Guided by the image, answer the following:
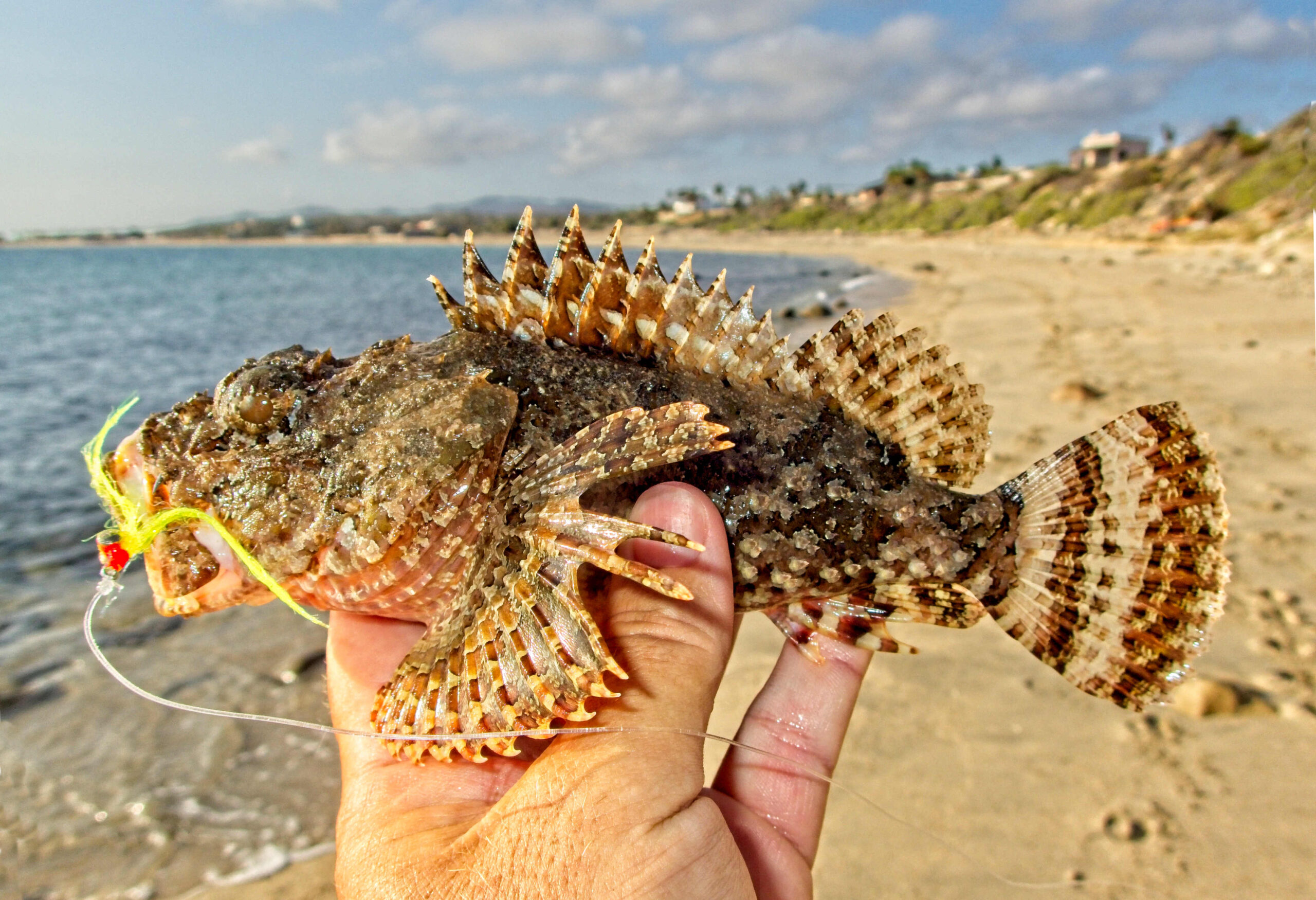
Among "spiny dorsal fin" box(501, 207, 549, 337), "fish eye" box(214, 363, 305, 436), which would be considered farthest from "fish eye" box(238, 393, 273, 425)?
"spiny dorsal fin" box(501, 207, 549, 337)

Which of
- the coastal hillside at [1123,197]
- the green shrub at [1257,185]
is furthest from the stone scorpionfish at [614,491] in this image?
the green shrub at [1257,185]

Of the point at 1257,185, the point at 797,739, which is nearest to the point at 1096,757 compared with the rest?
the point at 797,739

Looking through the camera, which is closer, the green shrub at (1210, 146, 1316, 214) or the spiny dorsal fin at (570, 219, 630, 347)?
the spiny dorsal fin at (570, 219, 630, 347)

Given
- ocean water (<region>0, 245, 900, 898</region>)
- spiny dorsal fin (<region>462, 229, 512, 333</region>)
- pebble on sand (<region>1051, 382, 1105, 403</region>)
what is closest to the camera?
spiny dorsal fin (<region>462, 229, 512, 333</region>)

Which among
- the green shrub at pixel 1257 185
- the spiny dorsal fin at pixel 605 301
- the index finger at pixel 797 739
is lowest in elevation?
the index finger at pixel 797 739

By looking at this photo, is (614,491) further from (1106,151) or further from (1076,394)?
(1106,151)

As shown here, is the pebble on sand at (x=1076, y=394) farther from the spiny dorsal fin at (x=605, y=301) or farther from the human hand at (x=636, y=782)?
the spiny dorsal fin at (x=605, y=301)

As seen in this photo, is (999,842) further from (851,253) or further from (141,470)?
(851,253)

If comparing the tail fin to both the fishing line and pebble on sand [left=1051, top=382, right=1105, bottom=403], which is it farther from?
pebble on sand [left=1051, top=382, right=1105, bottom=403]
